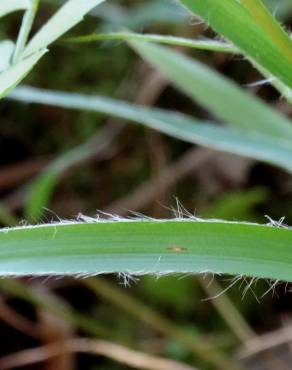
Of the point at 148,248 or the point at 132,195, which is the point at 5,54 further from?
the point at 132,195

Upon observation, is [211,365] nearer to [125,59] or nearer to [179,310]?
[179,310]

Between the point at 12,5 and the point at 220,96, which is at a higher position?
the point at 12,5

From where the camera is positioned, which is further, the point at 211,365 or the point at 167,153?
the point at 167,153

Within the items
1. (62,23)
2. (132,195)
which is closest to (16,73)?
(62,23)

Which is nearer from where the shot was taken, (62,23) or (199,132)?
(62,23)

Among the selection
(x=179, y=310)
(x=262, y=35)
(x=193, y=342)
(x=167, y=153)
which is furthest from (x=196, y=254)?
(x=167, y=153)

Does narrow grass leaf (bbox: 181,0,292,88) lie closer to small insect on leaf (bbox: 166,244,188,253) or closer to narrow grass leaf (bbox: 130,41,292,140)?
small insect on leaf (bbox: 166,244,188,253)

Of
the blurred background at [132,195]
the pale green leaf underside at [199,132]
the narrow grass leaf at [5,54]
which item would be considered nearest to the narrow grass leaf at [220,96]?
the pale green leaf underside at [199,132]

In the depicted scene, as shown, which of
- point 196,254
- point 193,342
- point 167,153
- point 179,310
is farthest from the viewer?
point 167,153
